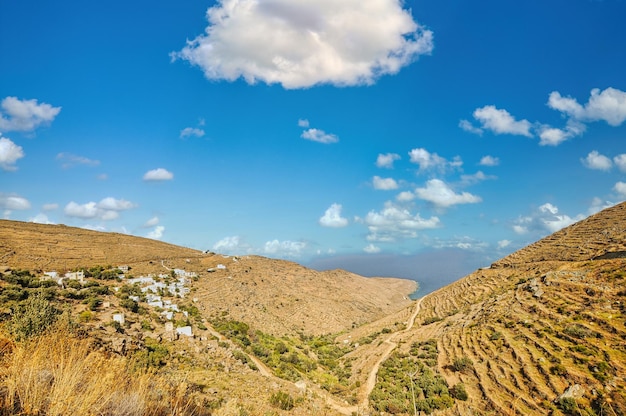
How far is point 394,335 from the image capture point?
1443 inches

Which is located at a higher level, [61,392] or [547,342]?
[61,392]

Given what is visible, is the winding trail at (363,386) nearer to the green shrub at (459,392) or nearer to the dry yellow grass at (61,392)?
the green shrub at (459,392)

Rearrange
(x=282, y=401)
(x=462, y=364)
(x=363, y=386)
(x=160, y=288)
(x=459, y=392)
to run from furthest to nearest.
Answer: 1. (x=160, y=288)
2. (x=363, y=386)
3. (x=462, y=364)
4. (x=459, y=392)
5. (x=282, y=401)

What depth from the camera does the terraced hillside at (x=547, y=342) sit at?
14047 mm

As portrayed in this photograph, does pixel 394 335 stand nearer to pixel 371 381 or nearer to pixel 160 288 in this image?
pixel 371 381

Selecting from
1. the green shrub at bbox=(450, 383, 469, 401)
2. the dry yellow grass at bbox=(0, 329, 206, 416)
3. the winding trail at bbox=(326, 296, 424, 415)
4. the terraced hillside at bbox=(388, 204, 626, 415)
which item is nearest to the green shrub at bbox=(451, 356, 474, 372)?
the terraced hillside at bbox=(388, 204, 626, 415)

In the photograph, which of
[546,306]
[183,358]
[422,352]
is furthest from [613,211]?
[183,358]

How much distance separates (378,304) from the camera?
73.7 m

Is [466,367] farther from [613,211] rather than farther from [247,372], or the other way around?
[613,211]

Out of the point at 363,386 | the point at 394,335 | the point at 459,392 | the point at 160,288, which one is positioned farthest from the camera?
the point at 394,335

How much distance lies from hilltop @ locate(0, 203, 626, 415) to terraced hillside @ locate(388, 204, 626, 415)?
9 centimetres

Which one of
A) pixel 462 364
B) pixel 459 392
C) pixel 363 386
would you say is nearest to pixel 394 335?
pixel 363 386

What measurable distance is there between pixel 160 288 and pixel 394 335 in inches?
1097

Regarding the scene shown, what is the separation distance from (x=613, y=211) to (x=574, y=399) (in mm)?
46670
